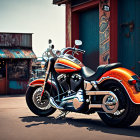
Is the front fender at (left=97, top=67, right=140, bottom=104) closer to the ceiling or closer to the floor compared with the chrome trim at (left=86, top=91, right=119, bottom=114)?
closer to the ceiling

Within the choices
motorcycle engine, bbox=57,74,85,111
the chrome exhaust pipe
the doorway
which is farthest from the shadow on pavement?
the doorway

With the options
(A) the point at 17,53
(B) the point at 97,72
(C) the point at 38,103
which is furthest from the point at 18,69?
(B) the point at 97,72

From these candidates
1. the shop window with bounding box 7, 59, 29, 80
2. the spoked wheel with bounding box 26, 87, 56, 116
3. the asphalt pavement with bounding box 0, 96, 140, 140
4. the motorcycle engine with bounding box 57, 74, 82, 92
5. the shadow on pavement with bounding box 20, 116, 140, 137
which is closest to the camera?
the asphalt pavement with bounding box 0, 96, 140, 140

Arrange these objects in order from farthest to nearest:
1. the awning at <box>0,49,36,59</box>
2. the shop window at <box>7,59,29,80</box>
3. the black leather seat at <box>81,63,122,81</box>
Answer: the shop window at <box>7,59,29,80</box>
the awning at <box>0,49,36,59</box>
the black leather seat at <box>81,63,122,81</box>

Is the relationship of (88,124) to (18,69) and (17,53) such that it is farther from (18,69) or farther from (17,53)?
(17,53)

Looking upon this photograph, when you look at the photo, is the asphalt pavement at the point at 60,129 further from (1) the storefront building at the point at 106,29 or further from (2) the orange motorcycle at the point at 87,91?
(1) the storefront building at the point at 106,29

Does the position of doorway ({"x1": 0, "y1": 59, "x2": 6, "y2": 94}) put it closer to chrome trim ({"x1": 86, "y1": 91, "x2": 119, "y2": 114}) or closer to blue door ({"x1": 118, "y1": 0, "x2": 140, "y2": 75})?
blue door ({"x1": 118, "y1": 0, "x2": 140, "y2": 75})

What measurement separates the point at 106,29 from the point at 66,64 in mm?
5112

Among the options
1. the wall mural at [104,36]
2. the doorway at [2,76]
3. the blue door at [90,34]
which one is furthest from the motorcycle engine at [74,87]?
the doorway at [2,76]

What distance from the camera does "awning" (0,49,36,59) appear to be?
67.8 ft

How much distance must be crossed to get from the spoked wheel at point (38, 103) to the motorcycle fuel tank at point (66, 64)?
2.64ft

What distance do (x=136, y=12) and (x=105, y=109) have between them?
18.0 ft

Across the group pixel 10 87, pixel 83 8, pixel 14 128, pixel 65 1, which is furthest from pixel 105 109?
pixel 10 87

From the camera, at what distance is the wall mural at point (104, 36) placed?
1169cm
